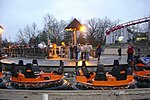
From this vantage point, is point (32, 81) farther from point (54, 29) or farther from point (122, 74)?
point (54, 29)

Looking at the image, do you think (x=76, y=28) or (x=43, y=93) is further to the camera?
(x=76, y=28)

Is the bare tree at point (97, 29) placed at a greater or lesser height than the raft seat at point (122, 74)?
greater

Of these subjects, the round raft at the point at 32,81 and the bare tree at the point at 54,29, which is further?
the bare tree at the point at 54,29

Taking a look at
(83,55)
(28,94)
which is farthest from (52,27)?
(28,94)

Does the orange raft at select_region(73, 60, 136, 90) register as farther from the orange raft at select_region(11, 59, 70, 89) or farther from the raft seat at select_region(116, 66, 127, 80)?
the orange raft at select_region(11, 59, 70, 89)

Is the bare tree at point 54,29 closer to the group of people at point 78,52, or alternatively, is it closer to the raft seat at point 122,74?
the group of people at point 78,52

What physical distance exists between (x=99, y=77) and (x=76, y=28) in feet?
44.9

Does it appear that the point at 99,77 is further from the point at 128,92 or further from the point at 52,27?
the point at 52,27

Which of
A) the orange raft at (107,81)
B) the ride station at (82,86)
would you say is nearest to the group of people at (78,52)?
the ride station at (82,86)

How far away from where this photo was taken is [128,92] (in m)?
5.32

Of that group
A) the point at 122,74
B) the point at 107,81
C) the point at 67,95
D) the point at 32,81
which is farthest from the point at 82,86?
the point at 67,95

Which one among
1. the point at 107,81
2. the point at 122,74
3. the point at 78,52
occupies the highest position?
the point at 78,52

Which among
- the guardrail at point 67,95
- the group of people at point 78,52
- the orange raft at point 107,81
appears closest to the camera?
the guardrail at point 67,95

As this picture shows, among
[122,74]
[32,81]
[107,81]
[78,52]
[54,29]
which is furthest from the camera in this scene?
[54,29]
